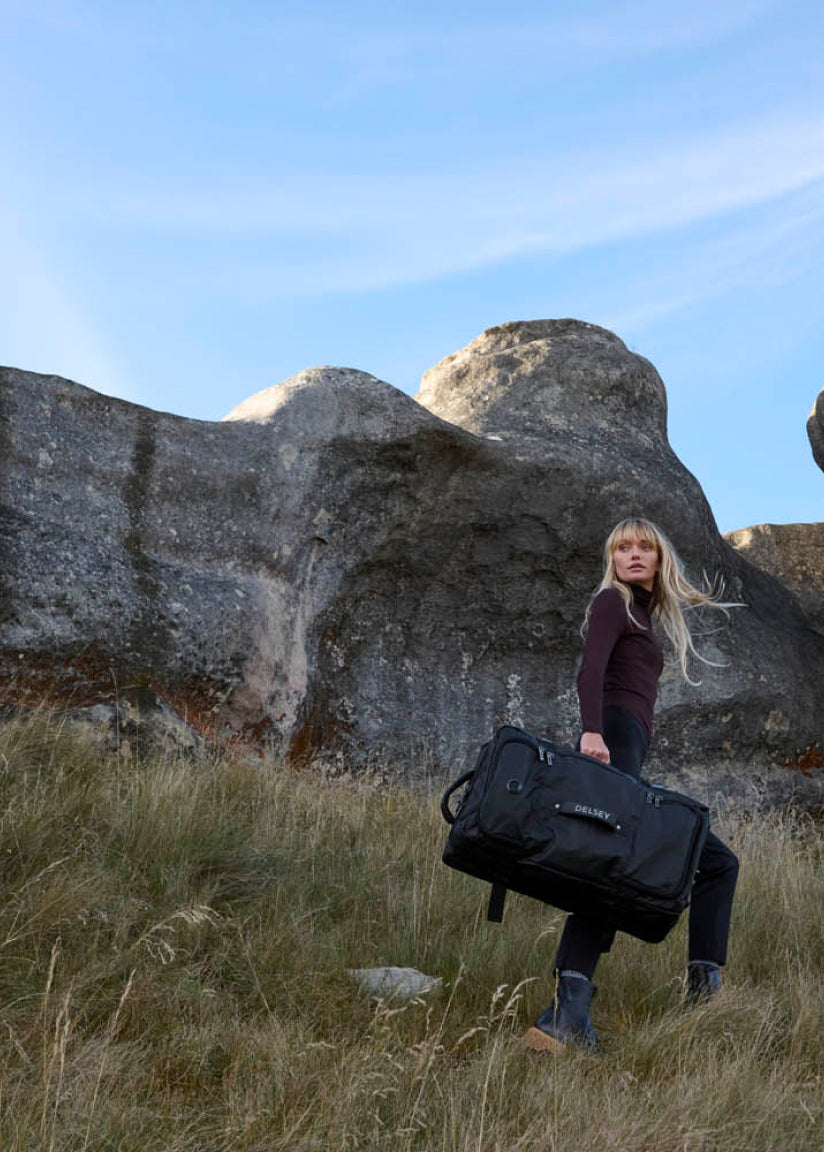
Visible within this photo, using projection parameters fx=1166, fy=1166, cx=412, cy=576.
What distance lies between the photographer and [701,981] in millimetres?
3906

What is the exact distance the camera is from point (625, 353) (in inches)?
409

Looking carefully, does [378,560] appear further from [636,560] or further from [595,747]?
[595,747]

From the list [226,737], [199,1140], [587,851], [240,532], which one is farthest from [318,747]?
[199,1140]

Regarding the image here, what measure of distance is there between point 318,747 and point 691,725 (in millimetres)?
3195

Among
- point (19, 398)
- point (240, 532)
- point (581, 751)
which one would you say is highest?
point (19, 398)

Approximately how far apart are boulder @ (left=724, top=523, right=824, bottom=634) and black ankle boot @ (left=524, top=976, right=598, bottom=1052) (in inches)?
349

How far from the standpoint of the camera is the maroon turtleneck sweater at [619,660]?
393 cm

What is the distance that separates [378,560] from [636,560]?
4259 mm

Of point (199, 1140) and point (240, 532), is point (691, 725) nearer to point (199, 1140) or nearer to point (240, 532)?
A: point (240, 532)

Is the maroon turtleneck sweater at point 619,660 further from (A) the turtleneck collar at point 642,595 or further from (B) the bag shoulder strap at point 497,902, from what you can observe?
(B) the bag shoulder strap at point 497,902

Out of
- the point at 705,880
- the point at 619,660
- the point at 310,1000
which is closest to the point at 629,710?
the point at 619,660

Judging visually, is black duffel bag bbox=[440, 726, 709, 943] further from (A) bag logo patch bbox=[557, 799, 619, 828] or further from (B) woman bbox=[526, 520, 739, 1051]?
(B) woman bbox=[526, 520, 739, 1051]

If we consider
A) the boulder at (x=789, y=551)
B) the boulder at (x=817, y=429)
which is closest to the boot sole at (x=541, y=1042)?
the boulder at (x=789, y=551)

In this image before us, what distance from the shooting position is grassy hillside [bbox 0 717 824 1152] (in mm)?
2764
